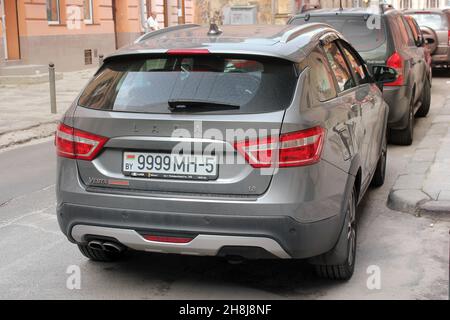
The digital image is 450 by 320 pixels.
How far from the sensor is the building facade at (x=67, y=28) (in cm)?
1880

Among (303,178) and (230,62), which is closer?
(303,178)

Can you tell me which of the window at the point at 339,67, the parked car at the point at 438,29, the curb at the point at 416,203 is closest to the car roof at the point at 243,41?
the window at the point at 339,67

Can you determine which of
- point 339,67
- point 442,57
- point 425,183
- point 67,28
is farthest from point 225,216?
point 67,28

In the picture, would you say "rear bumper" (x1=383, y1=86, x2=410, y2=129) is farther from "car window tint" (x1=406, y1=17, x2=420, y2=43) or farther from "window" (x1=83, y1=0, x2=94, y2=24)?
"window" (x1=83, y1=0, x2=94, y2=24)

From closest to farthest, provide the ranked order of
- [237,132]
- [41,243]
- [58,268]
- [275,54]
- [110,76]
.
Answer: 1. [237,132]
2. [275,54]
3. [110,76]
4. [58,268]
5. [41,243]

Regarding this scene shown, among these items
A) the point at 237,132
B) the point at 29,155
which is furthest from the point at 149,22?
the point at 237,132

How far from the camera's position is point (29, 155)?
9.48 m

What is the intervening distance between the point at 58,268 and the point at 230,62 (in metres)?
1.95

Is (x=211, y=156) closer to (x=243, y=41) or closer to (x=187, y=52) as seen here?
(x=187, y=52)

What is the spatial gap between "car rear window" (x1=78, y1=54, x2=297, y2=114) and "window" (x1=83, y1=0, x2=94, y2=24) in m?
18.4

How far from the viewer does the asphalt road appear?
14.4 feet

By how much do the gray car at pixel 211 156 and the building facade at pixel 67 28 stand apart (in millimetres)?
14976

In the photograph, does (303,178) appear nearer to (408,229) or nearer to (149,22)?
(408,229)

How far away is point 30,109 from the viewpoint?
1340 cm
